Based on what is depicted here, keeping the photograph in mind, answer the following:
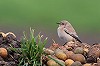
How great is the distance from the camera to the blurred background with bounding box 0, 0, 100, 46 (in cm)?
2044

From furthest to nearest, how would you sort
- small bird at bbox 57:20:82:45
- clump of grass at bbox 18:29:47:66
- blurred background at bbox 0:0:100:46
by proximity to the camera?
blurred background at bbox 0:0:100:46, small bird at bbox 57:20:82:45, clump of grass at bbox 18:29:47:66

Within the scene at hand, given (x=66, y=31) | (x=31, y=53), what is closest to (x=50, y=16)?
(x=66, y=31)

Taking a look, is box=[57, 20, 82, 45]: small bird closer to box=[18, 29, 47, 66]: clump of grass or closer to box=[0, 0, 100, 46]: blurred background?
box=[18, 29, 47, 66]: clump of grass

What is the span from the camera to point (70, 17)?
23.6 m

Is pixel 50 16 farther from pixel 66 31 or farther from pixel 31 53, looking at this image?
pixel 31 53

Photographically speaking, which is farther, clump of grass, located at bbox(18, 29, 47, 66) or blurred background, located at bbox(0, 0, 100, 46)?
blurred background, located at bbox(0, 0, 100, 46)

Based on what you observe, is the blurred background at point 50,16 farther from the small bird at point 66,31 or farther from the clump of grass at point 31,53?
the clump of grass at point 31,53

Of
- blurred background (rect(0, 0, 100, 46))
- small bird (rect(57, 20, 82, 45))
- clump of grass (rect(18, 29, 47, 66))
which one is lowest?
clump of grass (rect(18, 29, 47, 66))

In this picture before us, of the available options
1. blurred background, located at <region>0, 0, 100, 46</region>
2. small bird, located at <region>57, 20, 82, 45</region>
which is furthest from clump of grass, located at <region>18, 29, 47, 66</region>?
blurred background, located at <region>0, 0, 100, 46</region>

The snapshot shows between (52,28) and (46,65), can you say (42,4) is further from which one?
(46,65)

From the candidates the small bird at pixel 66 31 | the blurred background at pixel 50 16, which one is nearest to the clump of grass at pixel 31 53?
the small bird at pixel 66 31

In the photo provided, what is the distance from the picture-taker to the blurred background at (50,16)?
20438 mm

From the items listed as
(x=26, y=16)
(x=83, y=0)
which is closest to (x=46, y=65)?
(x=26, y=16)

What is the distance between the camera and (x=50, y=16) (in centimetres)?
2391
